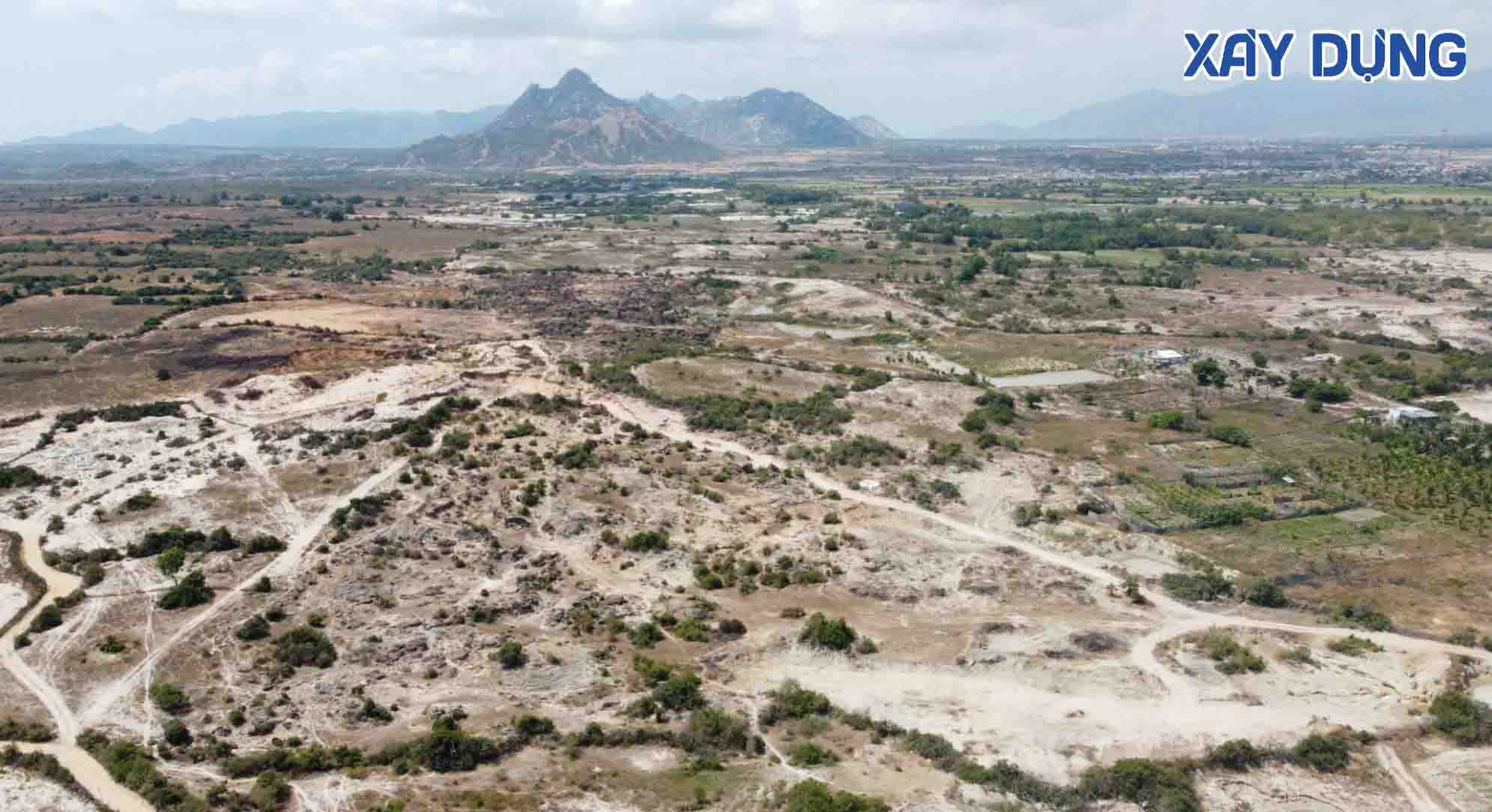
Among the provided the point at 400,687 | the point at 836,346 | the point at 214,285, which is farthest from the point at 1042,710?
the point at 214,285

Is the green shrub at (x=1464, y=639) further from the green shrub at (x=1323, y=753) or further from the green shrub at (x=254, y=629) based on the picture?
the green shrub at (x=254, y=629)

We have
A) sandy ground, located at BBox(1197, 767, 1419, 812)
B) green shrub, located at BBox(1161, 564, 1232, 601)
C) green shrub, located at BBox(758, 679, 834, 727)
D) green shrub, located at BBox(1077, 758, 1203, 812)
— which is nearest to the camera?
green shrub, located at BBox(1077, 758, 1203, 812)

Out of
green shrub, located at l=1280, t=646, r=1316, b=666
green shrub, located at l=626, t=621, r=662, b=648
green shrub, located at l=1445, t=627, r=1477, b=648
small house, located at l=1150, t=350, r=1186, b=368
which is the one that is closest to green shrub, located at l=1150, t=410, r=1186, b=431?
small house, located at l=1150, t=350, r=1186, b=368

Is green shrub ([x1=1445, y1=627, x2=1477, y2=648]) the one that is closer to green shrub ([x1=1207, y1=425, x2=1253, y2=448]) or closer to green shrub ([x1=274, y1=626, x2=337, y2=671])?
green shrub ([x1=1207, y1=425, x2=1253, y2=448])

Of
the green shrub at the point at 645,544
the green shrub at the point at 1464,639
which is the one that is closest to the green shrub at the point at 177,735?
the green shrub at the point at 645,544

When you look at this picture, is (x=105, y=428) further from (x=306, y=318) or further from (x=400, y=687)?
(x=400, y=687)
